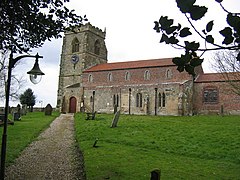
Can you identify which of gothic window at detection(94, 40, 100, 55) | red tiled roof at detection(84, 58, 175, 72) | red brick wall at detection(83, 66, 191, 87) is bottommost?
red brick wall at detection(83, 66, 191, 87)

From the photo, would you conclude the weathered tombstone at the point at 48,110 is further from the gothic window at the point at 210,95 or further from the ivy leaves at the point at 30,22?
the ivy leaves at the point at 30,22

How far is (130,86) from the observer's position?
40.7m

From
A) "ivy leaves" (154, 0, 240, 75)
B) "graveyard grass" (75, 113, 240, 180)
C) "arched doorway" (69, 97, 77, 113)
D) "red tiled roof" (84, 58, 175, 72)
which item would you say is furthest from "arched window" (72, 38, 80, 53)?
"ivy leaves" (154, 0, 240, 75)

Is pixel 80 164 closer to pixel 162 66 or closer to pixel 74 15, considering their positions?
pixel 74 15

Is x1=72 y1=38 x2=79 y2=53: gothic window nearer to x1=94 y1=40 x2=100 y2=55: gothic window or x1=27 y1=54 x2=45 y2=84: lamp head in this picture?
x1=94 y1=40 x2=100 y2=55: gothic window

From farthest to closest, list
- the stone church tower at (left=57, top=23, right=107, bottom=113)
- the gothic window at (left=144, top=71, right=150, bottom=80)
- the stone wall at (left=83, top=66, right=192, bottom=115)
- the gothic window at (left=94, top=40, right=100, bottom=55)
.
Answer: the gothic window at (left=94, top=40, right=100, bottom=55) < the stone church tower at (left=57, top=23, right=107, bottom=113) < the gothic window at (left=144, top=71, right=150, bottom=80) < the stone wall at (left=83, top=66, right=192, bottom=115)

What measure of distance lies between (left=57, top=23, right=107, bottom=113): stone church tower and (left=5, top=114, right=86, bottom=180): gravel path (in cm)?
3058

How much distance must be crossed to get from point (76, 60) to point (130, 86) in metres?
13.4

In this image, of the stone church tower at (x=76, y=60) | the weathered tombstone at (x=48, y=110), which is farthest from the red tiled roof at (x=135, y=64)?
the weathered tombstone at (x=48, y=110)

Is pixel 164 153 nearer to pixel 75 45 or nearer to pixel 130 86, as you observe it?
pixel 130 86

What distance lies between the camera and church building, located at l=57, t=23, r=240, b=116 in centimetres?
3475

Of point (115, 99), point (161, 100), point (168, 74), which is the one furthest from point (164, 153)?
point (115, 99)

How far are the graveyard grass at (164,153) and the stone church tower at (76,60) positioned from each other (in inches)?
1066

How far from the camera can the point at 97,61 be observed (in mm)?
51094
